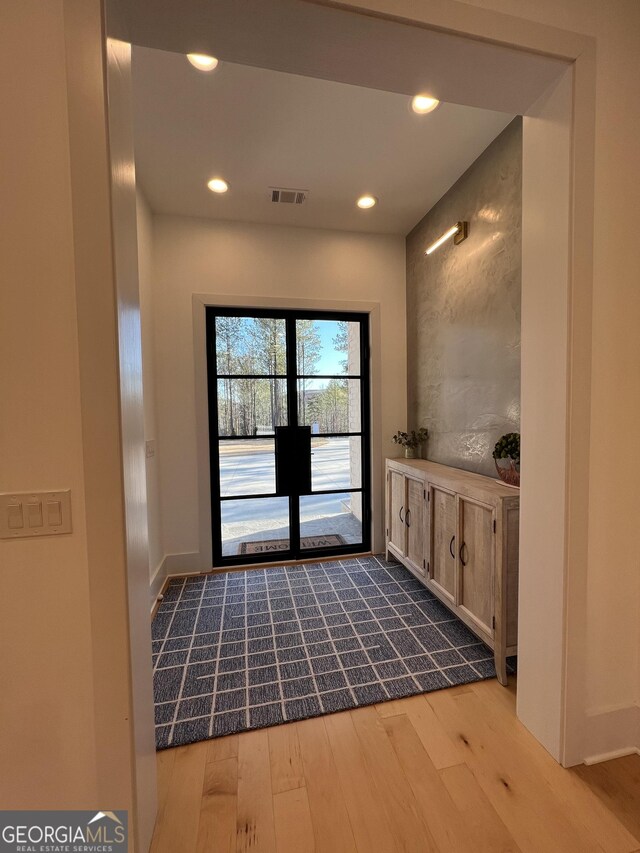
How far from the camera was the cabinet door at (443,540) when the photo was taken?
210 centimetres

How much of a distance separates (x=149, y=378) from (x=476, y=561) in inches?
101

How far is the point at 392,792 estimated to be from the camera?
4.00 feet

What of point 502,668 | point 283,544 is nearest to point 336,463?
point 283,544

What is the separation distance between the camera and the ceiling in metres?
1.72

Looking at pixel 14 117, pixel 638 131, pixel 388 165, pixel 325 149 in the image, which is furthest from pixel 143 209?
pixel 638 131

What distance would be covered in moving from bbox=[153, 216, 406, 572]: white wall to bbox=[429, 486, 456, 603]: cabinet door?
1121 mm

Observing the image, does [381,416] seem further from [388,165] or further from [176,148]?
[176,148]

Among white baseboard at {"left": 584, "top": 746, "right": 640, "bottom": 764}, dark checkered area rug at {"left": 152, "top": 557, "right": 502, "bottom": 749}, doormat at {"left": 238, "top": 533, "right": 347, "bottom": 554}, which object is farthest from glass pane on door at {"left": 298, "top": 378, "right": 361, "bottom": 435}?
white baseboard at {"left": 584, "top": 746, "right": 640, "bottom": 764}

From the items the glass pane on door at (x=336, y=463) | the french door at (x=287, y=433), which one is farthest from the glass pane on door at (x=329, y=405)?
the glass pane on door at (x=336, y=463)

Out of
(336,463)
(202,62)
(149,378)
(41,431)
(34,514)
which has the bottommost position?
(336,463)

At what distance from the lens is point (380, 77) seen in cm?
117

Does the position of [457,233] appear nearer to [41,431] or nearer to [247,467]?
[247,467]

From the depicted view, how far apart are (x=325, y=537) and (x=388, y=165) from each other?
3051mm

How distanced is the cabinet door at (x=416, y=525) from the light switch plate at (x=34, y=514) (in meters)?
2.10
